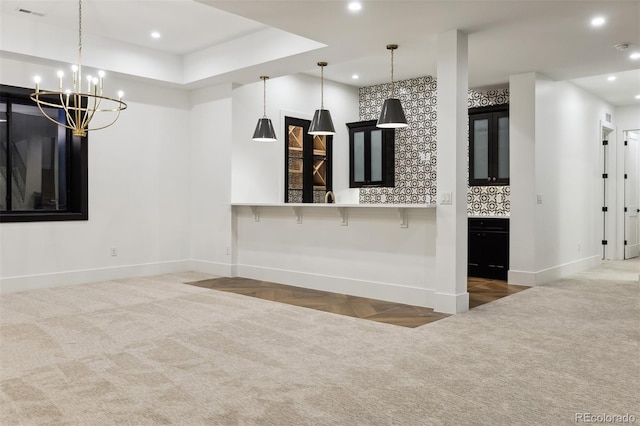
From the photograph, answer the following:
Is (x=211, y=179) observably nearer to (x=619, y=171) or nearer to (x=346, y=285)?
(x=346, y=285)

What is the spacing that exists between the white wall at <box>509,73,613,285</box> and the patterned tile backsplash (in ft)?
2.28

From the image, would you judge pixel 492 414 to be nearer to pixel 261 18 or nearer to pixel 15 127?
pixel 261 18

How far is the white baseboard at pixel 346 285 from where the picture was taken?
517 centimetres

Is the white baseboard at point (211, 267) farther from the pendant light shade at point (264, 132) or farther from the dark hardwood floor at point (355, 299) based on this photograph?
the pendant light shade at point (264, 132)

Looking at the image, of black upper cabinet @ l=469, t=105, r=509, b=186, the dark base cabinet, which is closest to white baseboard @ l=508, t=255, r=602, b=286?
the dark base cabinet

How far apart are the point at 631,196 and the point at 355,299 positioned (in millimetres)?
7262

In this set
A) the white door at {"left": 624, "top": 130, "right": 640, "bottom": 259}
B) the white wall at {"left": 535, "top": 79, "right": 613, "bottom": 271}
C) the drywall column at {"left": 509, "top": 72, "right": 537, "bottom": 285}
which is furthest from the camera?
the white door at {"left": 624, "top": 130, "right": 640, "bottom": 259}

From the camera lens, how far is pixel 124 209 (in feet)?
22.8

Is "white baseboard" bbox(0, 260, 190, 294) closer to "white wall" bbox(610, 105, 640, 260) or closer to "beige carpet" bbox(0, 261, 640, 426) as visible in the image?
"beige carpet" bbox(0, 261, 640, 426)

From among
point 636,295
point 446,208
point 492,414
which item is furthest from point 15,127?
point 636,295

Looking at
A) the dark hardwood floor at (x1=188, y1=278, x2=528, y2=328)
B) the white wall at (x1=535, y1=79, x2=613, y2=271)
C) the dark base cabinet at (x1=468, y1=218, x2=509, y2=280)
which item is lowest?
the dark hardwood floor at (x1=188, y1=278, x2=528, y2=328)

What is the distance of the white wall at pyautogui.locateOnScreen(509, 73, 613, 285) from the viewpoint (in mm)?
6500

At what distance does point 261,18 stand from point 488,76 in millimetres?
3503

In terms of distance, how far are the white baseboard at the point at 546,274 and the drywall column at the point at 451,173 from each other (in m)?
2.01
